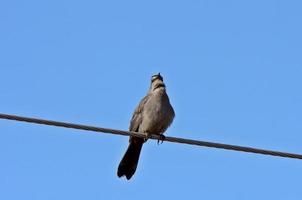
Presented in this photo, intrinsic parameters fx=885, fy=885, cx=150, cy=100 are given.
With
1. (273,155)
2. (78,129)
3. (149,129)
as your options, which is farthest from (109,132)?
(149,129)

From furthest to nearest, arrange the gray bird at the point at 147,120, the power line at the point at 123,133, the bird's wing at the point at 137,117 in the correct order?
the bird's wing at the point at 137,117
the gray bird at the point at 147,120
the power line at the point at 123,133

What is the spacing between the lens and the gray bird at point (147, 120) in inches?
501

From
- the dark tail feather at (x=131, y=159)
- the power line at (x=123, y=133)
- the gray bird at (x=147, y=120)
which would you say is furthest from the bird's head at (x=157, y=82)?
the power line at (x=123, y=133)

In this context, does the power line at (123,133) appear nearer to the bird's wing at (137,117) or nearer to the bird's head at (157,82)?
the bird's wing at (137,117)

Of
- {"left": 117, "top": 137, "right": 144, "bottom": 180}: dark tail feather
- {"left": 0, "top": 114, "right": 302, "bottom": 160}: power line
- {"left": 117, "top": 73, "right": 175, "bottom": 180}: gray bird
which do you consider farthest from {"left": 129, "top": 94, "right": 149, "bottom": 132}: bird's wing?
{"left": 0, "top": 114, "right": 302, "bottom": 160}: power line

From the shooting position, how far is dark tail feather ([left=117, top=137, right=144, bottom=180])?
12828 millimetres

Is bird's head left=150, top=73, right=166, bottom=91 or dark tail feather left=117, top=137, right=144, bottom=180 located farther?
bird's head left=150, top=73, right=166, bottom=91

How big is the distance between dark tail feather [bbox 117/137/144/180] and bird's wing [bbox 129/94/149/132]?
0.58 feet

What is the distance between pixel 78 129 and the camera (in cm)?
893

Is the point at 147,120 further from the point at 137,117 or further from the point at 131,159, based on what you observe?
the point at 131,159

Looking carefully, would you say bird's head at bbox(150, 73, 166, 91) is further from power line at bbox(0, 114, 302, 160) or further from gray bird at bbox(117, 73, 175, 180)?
power line at bbox(0, 114, 302, 160)

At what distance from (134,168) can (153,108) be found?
36.2 inches

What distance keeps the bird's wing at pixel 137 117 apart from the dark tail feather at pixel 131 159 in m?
0.18

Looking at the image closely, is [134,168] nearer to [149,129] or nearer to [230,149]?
[149,129]
